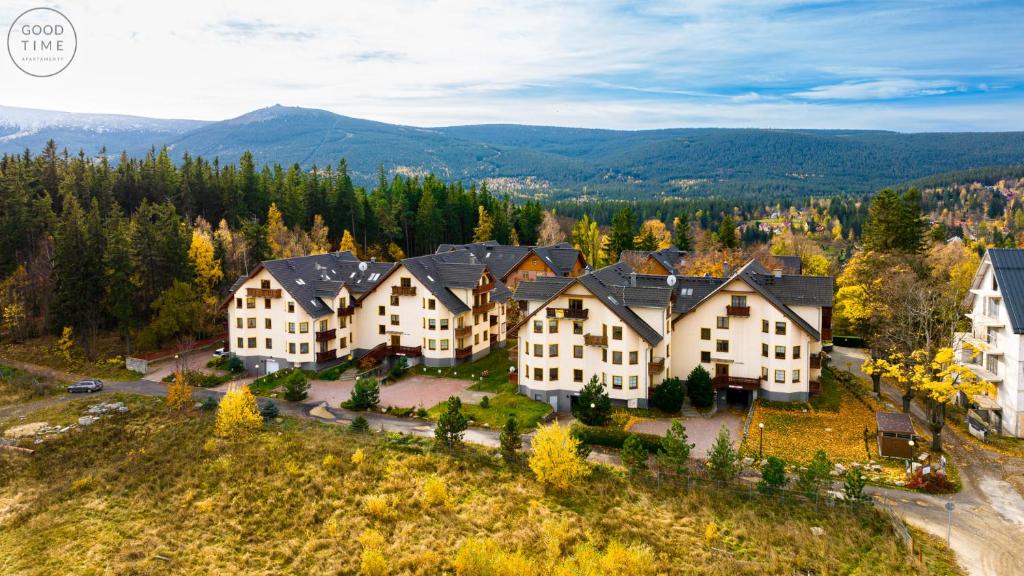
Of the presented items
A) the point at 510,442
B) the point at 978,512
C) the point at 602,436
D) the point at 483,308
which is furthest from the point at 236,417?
the point at 978,512

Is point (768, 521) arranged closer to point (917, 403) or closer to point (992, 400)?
point (992, 400)

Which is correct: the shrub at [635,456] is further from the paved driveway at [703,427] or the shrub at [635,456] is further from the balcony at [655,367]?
the balcony at [655,367]

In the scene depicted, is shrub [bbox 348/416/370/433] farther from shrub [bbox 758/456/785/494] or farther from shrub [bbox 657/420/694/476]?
shrub [bbox 758/456/785/494]

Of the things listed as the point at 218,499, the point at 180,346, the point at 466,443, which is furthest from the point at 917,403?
the point at 180,346

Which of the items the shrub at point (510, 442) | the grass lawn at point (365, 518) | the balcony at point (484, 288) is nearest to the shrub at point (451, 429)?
the grass lawn at point (365, 518)

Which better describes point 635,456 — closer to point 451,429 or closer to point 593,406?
point 593,406

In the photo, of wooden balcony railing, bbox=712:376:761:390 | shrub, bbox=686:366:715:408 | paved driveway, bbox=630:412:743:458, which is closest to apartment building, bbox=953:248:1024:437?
wooden balcony railing, bbox=712:376:761:390
